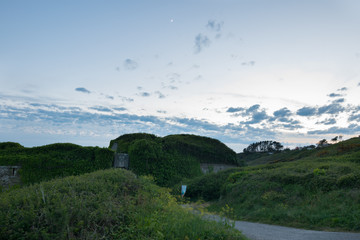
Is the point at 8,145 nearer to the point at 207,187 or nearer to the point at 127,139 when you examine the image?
the point at 127,139

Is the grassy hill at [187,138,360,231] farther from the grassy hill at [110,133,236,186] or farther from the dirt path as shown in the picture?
the grassy hill at [110,133,236,186]

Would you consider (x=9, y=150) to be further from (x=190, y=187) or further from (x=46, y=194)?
(x=46, y=194)

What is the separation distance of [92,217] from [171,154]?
63.4 ft

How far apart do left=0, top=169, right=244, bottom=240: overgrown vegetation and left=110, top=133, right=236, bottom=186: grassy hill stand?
14.0m

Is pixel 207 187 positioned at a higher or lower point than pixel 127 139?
lower

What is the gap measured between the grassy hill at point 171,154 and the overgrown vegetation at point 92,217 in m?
14.0

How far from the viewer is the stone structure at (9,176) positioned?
58.3 feet

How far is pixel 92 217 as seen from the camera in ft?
19.3

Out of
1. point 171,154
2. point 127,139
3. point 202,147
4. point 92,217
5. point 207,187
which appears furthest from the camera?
point 127,139

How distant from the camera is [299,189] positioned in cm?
1418

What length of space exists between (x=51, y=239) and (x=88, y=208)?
1192 millimetres

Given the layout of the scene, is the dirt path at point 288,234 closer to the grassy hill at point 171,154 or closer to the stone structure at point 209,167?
the grassy hill at point 171,154

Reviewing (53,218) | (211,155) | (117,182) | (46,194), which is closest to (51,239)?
(53,218)

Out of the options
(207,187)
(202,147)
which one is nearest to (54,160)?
(207,187)
